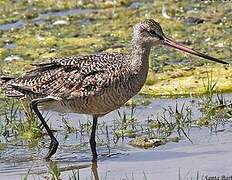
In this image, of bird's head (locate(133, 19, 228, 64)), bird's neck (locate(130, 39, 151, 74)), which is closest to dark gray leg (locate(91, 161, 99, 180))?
bird's neck (locate(130, 39, 151, 74))

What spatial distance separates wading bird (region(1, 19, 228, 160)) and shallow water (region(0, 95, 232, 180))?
0.20 m

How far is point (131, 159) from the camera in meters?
7.84

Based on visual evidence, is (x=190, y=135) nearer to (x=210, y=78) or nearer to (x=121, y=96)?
(x=121, y=96)

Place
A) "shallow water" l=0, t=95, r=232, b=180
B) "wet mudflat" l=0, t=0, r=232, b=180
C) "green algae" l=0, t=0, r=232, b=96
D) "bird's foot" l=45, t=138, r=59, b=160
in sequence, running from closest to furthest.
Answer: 1. "shallow water" l=0, t=95, r=232, b=180
2. "wet mudflat" l=0, t=0, r=232, b=180
3. "bird's foot" l=45, t=138, r=59, b=160
4. "green algae" l=0, t=0, r=232, b=96

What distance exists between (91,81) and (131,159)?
0.77 m

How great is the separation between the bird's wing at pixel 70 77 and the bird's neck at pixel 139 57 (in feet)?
0.37

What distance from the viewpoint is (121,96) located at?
7891 millimetres

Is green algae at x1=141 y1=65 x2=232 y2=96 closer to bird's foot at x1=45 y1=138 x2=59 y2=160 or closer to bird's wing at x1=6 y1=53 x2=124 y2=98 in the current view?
bird's wing at x1=6 y1=53 x2=124 y2=98

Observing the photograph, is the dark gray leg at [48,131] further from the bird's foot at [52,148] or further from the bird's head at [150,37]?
the bird's head at [150,37]

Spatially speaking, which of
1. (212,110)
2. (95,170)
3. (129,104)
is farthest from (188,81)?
(95,170)

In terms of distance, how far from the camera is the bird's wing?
26.2ft

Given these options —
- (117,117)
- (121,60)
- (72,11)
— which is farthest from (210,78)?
(72,11)

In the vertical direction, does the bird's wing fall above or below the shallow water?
above

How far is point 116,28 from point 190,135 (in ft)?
13.7
